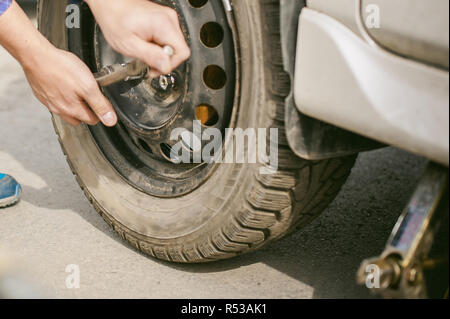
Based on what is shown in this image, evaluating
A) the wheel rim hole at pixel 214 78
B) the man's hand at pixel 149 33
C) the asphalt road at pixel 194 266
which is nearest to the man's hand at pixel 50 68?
the man's hand at pixel 149 33

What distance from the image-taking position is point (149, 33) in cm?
148

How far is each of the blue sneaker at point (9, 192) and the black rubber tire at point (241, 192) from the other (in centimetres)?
41

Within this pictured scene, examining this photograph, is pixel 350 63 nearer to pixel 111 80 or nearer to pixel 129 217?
pixel 111 80

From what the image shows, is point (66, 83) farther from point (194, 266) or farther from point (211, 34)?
point (194, 266)

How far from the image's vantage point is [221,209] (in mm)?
1566

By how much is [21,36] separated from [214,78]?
0.55 meters

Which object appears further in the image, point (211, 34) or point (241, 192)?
point (211, 34)

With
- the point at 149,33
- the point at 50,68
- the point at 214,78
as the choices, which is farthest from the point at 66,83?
the point at 214,78

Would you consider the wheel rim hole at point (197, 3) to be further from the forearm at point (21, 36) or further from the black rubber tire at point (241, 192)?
the forearm at point (21, 36)

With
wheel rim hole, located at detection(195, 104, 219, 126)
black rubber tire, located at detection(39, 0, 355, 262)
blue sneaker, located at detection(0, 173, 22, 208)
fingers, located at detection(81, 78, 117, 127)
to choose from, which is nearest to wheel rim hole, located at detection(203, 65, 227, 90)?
wheel rim hole, located at detection(195, 104, 219, 126)

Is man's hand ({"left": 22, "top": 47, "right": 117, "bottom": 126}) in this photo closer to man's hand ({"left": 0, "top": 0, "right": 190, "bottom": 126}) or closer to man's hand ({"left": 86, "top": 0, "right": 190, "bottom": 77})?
man's hand ({"left": 0, "top": 0, "right": 190, "bottom": 126})

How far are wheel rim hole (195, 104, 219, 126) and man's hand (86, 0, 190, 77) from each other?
215mm

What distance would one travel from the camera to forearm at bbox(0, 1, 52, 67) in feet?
5.36
